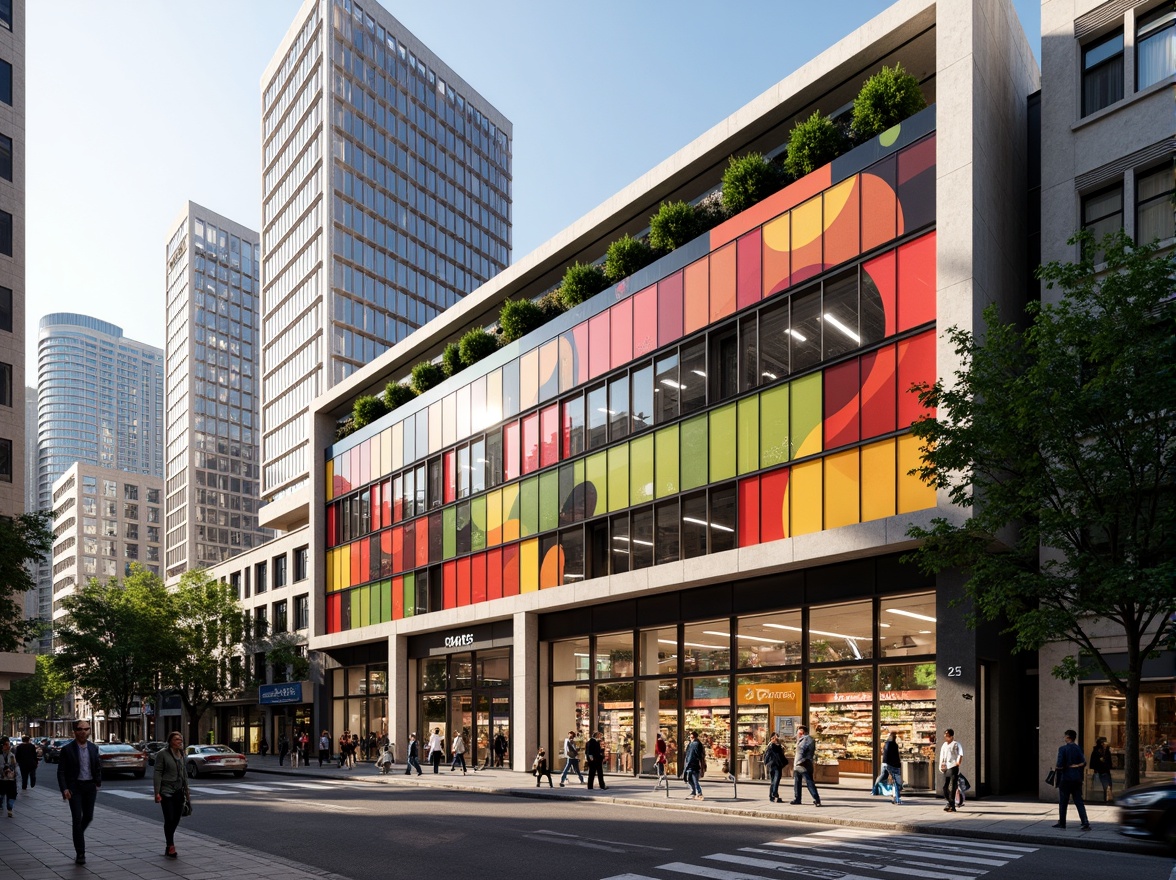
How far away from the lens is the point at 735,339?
98.2 ft

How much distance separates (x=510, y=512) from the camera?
39.1 metres

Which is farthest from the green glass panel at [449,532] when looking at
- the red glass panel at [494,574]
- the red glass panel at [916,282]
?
the red glass panel at [916,282]

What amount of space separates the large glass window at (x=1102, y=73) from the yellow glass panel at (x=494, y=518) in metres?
23.6

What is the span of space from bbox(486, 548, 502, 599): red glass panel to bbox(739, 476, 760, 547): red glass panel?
1319 centimetres

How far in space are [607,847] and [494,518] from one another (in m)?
24.3

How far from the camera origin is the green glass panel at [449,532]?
139 ft

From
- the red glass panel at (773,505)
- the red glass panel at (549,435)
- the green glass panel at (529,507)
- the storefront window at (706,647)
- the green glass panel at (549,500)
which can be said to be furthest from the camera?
the green glass panel at (529,507)

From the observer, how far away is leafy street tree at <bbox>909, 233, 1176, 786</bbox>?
1781cm

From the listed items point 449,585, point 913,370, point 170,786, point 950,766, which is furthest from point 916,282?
point 449,585

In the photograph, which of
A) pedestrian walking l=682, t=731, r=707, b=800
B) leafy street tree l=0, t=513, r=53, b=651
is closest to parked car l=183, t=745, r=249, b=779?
leafy street tree l=0, t=513, r=53, b=651

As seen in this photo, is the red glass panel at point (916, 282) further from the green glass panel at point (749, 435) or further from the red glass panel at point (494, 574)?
the red glass panel at point (494, 574)

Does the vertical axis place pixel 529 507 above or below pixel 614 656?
above

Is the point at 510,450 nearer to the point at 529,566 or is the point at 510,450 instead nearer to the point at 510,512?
the point at 510,512

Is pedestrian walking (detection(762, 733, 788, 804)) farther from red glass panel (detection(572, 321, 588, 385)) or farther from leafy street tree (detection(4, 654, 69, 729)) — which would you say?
leafy street tree (detection(4, 654, 69, 729))
